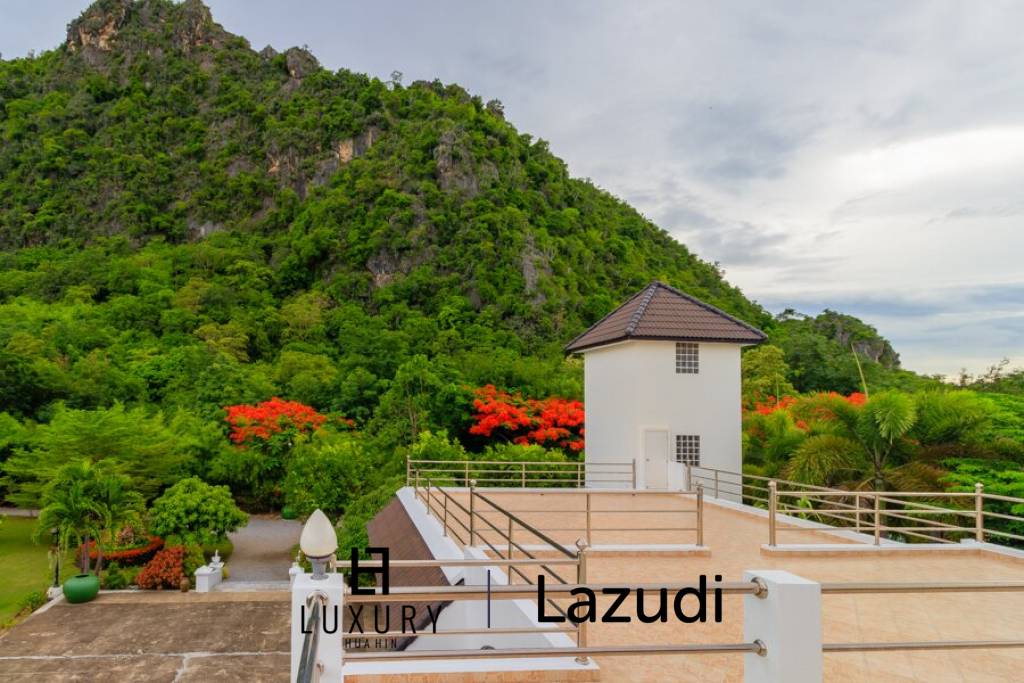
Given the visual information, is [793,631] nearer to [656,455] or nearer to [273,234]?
[656,455]

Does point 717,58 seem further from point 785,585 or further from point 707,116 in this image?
A: point 785,585

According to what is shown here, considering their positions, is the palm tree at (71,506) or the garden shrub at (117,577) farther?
the garden shrub at (117,577)

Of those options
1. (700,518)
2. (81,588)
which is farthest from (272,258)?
(700,518)

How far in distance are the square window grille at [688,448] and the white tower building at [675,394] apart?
1.0 inches

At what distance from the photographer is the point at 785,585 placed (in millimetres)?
3121

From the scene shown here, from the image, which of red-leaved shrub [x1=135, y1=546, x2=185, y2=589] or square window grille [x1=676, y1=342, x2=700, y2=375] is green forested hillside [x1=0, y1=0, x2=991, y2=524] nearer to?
red-leaved shrub [x1=135, y1=546, x2=185, y2=589]

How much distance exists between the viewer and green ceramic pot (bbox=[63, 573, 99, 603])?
61.0ft

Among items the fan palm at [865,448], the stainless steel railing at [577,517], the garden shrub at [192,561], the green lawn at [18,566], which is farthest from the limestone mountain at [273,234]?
the fan palm at [865,448]

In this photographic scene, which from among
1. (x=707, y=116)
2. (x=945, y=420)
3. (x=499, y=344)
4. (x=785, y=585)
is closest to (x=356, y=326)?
(x=499, y=344)

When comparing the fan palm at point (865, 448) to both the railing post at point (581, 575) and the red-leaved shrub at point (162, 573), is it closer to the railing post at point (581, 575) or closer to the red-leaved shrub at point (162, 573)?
the railing post at point (581, 575)

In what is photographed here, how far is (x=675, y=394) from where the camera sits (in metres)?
16.6

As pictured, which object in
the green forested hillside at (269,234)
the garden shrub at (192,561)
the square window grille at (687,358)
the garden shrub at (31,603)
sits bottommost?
the garden shrub at (31,603)

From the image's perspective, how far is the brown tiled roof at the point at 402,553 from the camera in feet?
32.1

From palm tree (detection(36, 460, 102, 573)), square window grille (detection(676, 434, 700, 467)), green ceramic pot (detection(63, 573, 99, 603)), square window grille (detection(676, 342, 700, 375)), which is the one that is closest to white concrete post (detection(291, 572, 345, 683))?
square window grille (detection(676, 434, 700, 467))
